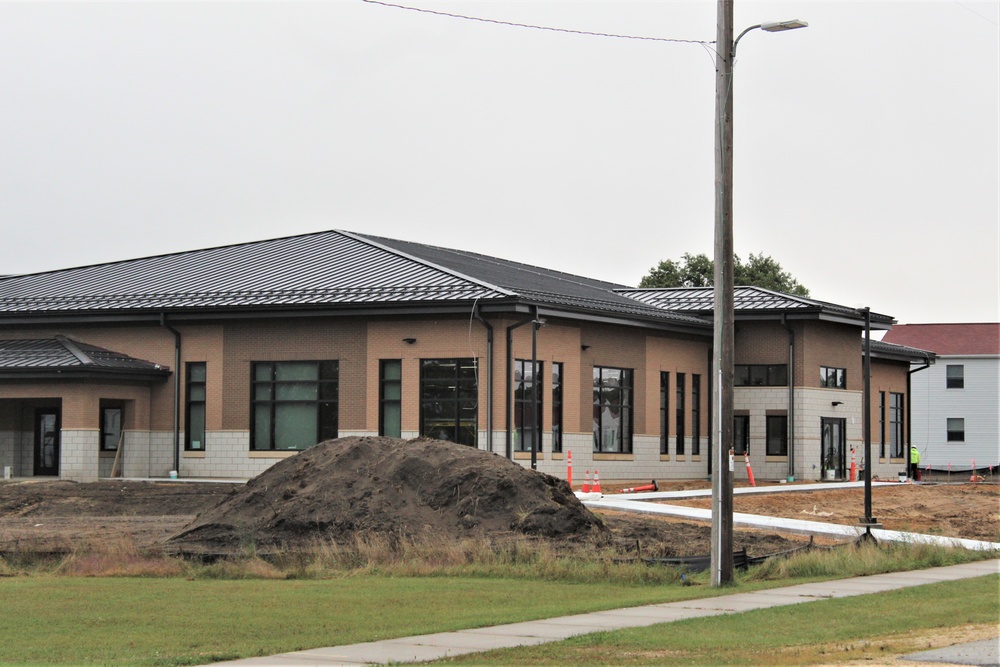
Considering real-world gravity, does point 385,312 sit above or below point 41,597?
above

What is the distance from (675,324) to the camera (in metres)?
44.9

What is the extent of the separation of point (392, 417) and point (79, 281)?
14909mm

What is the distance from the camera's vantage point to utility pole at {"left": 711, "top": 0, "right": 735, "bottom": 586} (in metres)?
18.7

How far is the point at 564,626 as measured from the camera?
14492 mm

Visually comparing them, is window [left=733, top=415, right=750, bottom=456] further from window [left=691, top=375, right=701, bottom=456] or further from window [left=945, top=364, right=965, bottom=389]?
window [left=945, top=364, right=965, bottom=389]

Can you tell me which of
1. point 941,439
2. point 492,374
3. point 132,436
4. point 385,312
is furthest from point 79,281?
point 941,439

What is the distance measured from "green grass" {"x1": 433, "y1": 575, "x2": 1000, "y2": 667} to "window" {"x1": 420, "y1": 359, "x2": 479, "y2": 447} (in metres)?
22.3

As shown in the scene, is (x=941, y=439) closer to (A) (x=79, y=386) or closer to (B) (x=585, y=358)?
(B) (x=585, y=358)

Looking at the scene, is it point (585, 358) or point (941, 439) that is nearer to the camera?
point (585, 358)

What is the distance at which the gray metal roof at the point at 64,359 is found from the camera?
1564 inches

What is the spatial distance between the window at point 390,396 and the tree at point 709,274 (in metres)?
49.5

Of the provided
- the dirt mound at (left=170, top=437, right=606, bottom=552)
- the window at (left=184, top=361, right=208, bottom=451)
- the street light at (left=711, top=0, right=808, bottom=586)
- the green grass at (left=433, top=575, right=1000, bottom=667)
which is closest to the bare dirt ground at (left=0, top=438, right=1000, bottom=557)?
the dirt mound at (left=170, top=437, right=606, bottom=552)

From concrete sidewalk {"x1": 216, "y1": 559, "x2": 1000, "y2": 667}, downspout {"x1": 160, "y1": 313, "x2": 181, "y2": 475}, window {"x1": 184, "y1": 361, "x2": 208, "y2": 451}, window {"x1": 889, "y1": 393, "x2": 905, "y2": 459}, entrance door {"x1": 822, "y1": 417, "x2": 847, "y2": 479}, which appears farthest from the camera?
window {"x1": 889, "y1": 393, "x2": 905, "y2": 459}

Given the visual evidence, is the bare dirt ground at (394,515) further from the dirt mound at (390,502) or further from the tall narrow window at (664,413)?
the tall narrow window at (664,413)
